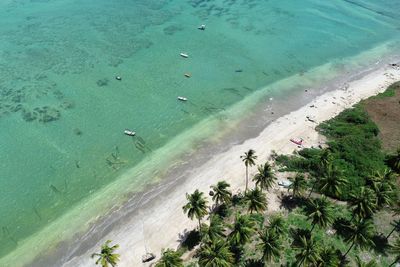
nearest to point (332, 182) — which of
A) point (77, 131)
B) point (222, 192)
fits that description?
point (222, 192)

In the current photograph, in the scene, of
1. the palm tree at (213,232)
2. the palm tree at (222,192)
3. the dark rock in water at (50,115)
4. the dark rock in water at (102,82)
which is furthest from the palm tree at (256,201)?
the dark rock in water at (102,82)

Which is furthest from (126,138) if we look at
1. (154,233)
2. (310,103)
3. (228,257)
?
(310,103)

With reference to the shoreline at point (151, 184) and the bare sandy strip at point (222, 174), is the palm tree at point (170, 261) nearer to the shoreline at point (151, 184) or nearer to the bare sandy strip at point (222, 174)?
the bare sandy strip at point (222, 174)

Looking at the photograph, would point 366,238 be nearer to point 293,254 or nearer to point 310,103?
point 293,254

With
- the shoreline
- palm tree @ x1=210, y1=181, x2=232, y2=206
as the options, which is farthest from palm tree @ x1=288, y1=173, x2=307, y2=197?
the shoreline

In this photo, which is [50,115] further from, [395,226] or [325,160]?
[395,226]

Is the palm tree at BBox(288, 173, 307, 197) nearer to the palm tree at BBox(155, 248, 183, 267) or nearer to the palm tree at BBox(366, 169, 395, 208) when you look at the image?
the palm tree at BBox(366, 169, 395, 208)
